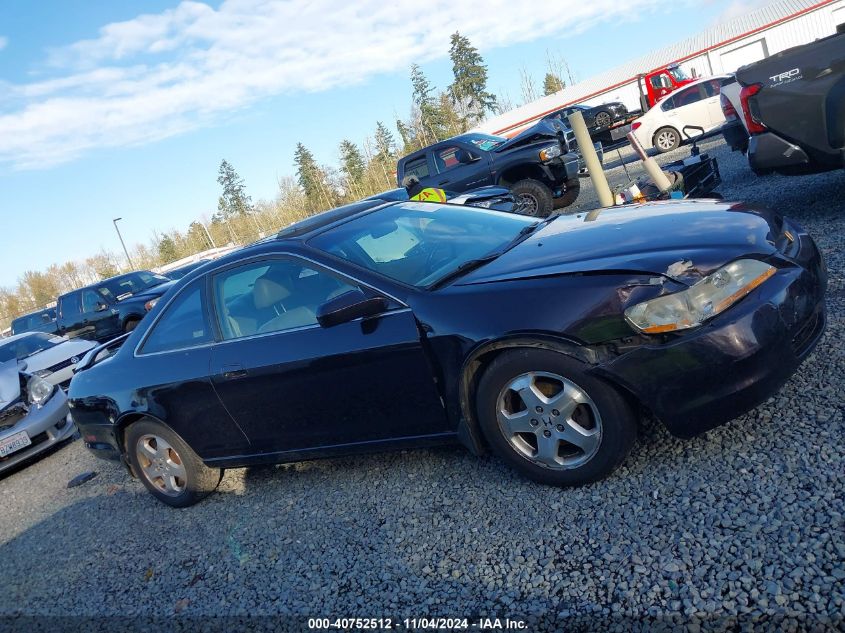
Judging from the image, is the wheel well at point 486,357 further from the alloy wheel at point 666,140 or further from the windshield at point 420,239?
the alloy wheel at point 666,140

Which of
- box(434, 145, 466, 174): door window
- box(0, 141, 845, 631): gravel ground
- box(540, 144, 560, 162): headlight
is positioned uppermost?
box(434, 145, 466, 174): door window

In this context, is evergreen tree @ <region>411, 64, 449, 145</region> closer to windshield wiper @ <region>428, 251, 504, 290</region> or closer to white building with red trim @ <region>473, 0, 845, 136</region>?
white building with red trim @ <region>473, 0, 845, 136</region>

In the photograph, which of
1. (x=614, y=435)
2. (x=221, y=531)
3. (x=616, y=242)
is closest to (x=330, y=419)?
(x=221, y=531)

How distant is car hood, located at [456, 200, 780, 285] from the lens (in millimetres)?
2660

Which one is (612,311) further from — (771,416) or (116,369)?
(116,369)

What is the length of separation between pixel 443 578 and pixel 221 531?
175 centimetres

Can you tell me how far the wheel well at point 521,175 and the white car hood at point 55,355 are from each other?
23.0 ft

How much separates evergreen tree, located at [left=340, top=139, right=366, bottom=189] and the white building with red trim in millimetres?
18656

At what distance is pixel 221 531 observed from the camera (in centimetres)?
377

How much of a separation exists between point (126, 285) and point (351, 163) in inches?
1992

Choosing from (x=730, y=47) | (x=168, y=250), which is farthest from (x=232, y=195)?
(x=730, y=47)

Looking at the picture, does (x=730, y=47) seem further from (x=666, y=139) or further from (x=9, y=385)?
(x=9, y=385)

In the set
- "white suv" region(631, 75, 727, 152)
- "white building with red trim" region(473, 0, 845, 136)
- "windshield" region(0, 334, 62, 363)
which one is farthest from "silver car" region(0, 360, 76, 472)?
"white building with red trim" region(473, 0, 845, 136)

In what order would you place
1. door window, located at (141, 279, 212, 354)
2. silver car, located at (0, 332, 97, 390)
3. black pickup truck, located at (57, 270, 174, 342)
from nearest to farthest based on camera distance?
door window, located at (141, 279, 212, 354) < silver car, located at (0, 332, 97, 390) < black pickup truck, located at (57, 270, 174, 342)
